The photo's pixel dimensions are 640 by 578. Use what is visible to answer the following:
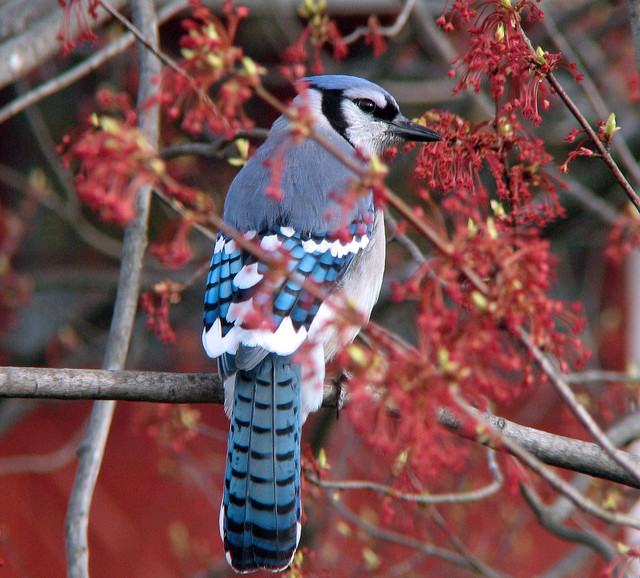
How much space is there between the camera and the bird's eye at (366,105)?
272 cm

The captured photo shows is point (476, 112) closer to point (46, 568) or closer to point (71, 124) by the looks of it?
point (71, 124)

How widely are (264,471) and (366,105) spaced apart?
1.38 metres

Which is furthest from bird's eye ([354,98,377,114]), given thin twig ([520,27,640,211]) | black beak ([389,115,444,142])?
thin twig ([520,27,640,211])

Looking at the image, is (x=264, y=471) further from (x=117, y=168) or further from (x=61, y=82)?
(x=61, y=82)

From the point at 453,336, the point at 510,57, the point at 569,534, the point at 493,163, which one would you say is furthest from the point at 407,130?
the point at 453,336

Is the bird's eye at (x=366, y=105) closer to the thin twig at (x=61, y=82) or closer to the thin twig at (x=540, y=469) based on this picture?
the thin twig at (x=61, y=82)

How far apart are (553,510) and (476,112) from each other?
7.11 feet

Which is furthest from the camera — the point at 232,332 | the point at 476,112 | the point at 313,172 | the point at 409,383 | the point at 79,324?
the point at 79,324

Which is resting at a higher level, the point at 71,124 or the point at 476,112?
the point at 71,124

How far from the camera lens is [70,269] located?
455cm

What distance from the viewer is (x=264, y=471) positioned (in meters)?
1.88

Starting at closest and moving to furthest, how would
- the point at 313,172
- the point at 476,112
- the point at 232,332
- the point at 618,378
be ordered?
the point at 232,332
the point at 313,172
the point at 618,378
the point at 476,112

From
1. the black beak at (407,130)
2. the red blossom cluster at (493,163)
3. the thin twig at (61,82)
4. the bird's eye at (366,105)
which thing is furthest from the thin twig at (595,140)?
the thin twig at (61,82)

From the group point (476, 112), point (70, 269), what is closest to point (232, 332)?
point (476, 112)
